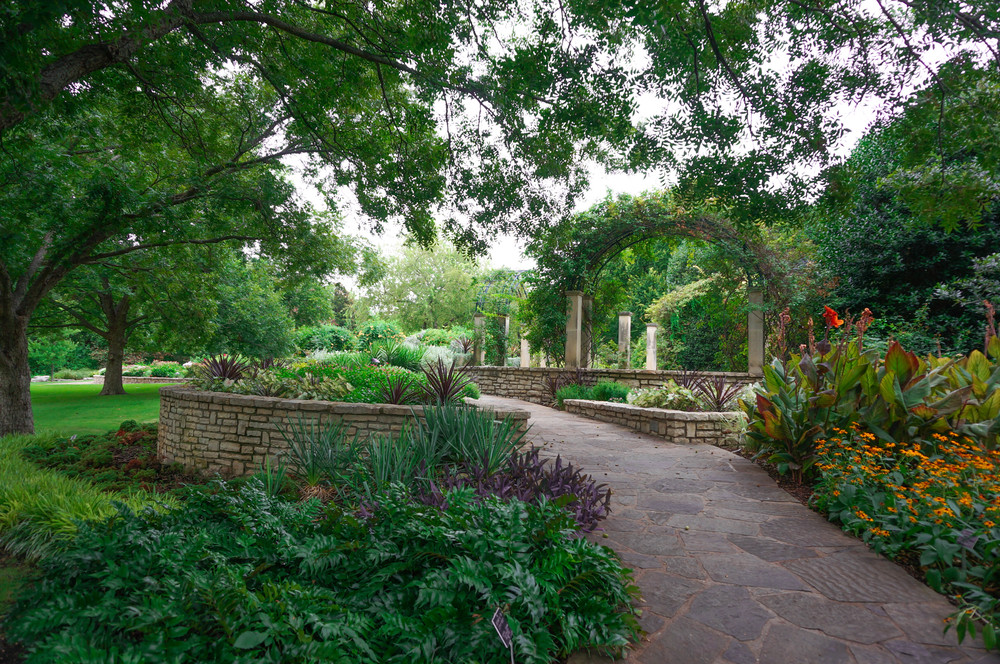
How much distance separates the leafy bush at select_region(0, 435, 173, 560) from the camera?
3307mm

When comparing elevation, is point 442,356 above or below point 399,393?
above

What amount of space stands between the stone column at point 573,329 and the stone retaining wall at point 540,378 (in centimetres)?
31

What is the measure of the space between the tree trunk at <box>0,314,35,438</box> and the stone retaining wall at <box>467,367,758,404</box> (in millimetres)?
A: 7383

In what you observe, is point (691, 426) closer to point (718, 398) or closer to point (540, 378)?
point (718, 398)

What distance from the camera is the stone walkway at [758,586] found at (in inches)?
74.5

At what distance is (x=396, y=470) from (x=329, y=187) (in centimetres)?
593

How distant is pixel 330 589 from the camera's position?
1.94 meters

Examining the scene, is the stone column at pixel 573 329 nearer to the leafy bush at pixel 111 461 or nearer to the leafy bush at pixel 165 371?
the leafy bush at pixel 111 461

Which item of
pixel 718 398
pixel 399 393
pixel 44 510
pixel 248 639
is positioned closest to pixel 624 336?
pixel 718 398

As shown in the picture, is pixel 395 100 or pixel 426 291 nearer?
pixel 395 100

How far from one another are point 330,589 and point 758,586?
6.61 ft

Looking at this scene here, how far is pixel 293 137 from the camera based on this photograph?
8.23m

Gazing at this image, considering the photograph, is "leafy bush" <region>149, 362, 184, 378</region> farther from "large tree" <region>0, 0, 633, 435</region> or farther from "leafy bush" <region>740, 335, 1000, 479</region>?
"leafy bush" <region>740, 335, 1000, 479</region>

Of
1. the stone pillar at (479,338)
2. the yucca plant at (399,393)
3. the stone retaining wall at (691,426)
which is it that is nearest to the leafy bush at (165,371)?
the stone pillar at (479,338)
